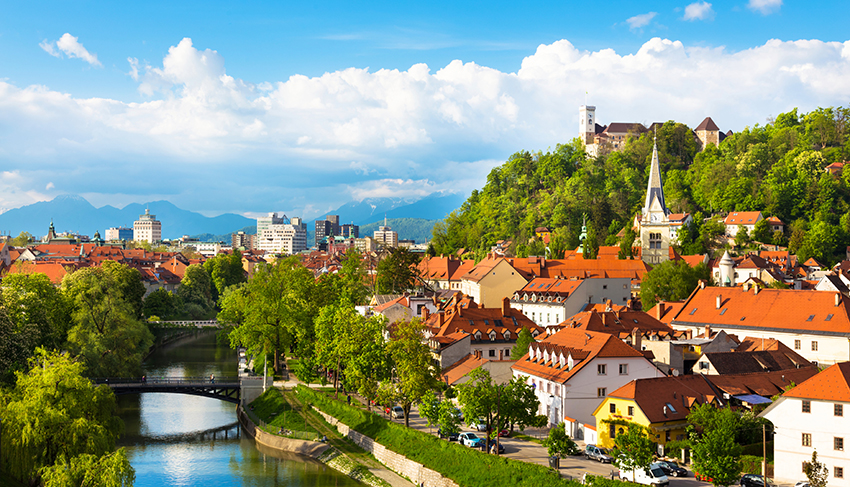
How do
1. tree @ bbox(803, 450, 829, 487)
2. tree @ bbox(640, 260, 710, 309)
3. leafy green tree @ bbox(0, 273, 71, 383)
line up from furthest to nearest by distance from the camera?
tree @ bbox(640, 260, 710, 309), leafy green tree @ bbox(0, 273, 71, 383), tree @ bbox(803, 450, 829, 487)

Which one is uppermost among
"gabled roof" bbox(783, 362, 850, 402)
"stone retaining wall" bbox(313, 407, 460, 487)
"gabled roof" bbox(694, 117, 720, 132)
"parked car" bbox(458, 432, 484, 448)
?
"gabled roof" bbox(694, 117, 720, 132)

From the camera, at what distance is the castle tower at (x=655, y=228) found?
96.7 meters

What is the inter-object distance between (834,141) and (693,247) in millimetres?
44154

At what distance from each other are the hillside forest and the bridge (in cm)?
5408

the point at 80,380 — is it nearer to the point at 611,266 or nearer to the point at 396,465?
the point at 396,465

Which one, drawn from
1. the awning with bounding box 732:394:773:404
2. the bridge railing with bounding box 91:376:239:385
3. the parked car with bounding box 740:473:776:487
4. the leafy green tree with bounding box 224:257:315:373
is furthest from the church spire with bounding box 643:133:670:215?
the parked car with bounding box 740:473:776:487

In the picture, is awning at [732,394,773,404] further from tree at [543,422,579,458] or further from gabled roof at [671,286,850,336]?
gabled roof at [671,286,850,336]

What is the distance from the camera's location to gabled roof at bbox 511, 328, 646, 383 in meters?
39.2

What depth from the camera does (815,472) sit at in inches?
1110

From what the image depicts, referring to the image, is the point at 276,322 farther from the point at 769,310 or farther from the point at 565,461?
the point at 769,310

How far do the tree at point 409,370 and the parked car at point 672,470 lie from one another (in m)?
12.7

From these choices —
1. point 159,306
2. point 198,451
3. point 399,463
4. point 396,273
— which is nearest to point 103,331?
point 198,451

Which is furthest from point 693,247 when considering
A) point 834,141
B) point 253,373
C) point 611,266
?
point 253,373

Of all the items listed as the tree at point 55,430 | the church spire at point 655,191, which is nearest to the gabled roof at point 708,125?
the church spire at point 655,191
